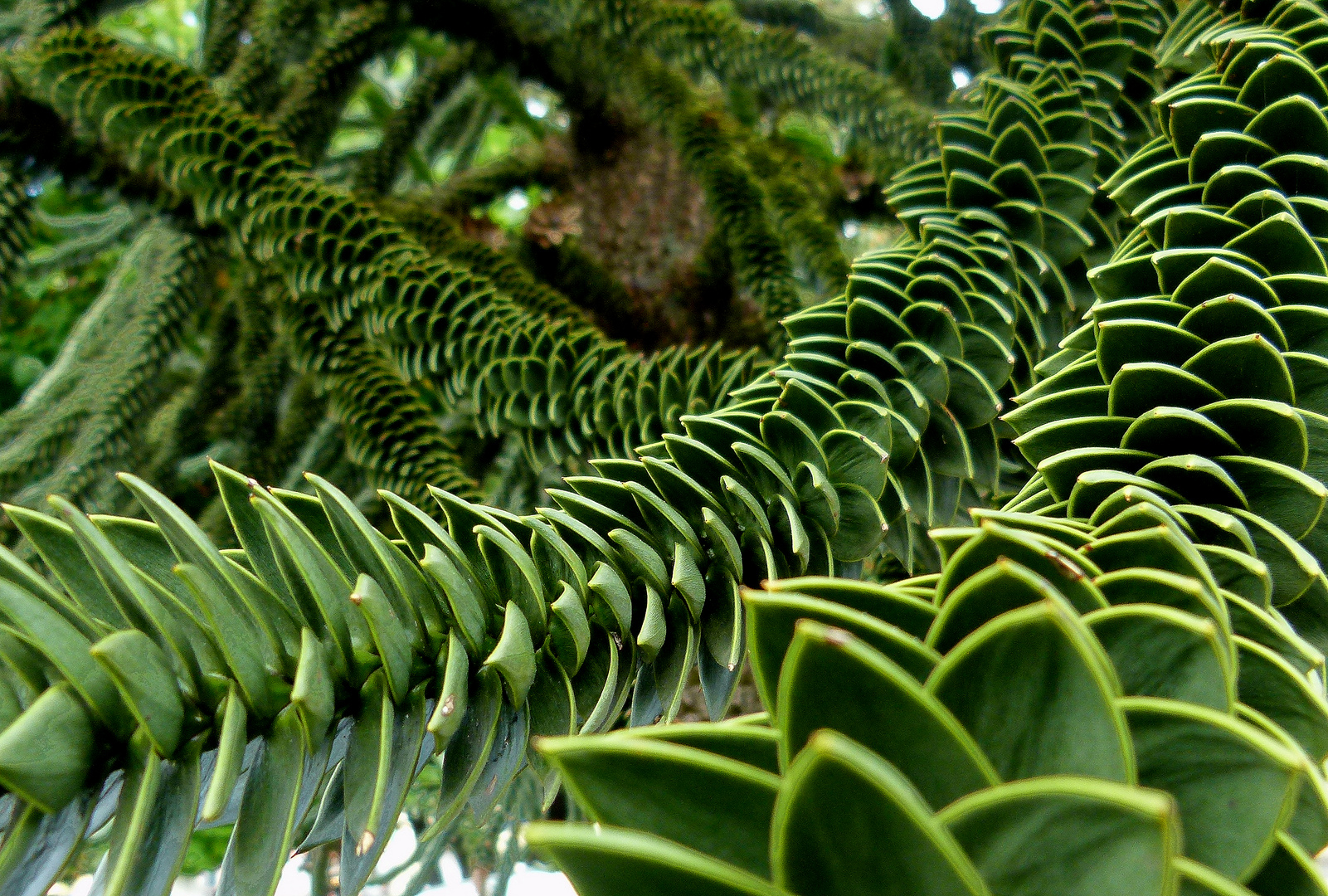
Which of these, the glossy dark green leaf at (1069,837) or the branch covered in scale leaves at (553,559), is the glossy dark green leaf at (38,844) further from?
the glossy dark green leaf at (1069,837)

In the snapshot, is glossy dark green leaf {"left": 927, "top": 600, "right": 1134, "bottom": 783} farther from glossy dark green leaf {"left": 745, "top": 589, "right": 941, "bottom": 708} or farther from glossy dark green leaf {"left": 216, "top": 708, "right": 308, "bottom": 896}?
glossy dark green leaf {"left": 216, "top": 708, "right": 308, "bottom": 896}

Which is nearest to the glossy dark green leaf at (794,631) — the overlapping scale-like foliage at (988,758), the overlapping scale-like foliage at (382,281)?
the overlapping scale-like foliage at (988,758)

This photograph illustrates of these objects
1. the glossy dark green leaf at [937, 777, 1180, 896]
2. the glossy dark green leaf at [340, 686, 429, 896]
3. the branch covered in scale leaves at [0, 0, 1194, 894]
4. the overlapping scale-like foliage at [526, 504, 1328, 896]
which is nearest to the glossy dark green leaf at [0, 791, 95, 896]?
the branch covered in scale leaves at [0, 0, 1194, 894]

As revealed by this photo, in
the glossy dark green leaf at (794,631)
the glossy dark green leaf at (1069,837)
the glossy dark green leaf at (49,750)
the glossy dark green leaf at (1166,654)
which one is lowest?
the glossy dark green leaf at (49,750)

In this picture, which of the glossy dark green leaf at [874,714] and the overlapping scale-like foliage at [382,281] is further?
the overlapping scale-like foliage at [382,281]

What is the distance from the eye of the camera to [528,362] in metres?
0.99

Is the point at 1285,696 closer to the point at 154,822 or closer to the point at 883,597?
the point at 883,597

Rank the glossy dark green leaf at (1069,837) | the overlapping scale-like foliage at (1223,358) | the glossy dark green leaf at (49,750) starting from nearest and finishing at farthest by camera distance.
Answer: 1. the glossy dark green leaf at (1069,837)
2. the glossy dark green leaf at (49,750)
3. the overlapping scale-like foliage at (1223,358)

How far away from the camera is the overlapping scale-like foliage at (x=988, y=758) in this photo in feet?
0.78

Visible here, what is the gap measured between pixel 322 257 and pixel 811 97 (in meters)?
0.96

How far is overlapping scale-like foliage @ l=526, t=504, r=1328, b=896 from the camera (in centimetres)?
24

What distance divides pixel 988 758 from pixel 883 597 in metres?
0.08

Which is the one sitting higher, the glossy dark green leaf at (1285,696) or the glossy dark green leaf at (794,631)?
the glossy dark green leaf at (1285,696)

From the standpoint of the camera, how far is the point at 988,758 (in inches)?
11.9
